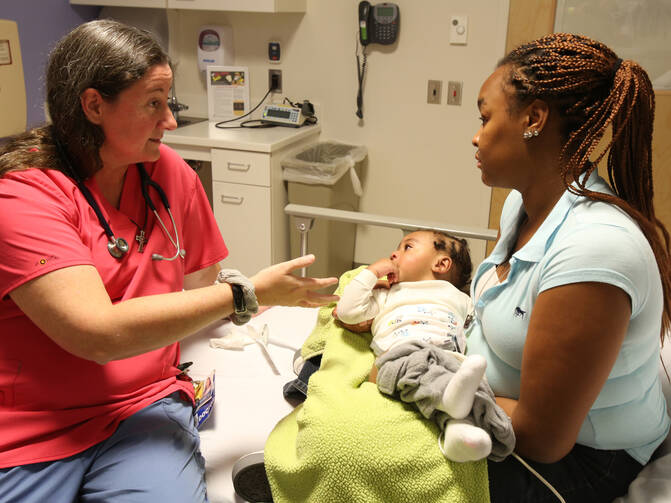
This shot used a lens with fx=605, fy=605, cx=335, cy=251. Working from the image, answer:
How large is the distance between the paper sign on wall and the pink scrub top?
2.03 meters

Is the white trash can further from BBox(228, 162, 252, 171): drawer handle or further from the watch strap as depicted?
the watch strap

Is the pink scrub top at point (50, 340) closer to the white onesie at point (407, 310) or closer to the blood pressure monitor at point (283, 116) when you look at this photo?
the white onesie at point (407, 310)

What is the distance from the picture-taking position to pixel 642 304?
1.00 m

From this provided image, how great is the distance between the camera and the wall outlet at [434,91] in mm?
3037

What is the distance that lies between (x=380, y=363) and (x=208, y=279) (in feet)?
2.09

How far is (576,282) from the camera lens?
3.18ft

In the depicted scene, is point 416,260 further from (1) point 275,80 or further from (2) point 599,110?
(1) point 275,80

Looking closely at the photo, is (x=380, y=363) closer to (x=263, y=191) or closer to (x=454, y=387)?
(x=454, y=387)

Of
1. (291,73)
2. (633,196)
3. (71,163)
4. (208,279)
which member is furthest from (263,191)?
(633,196)

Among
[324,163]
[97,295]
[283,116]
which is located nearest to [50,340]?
[97,295]

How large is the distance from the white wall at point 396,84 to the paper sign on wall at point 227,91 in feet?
0.30

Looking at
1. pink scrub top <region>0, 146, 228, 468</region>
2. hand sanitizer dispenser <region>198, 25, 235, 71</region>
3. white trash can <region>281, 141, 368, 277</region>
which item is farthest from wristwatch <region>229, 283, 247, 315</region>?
hand sanitizer dispenser <region>198, 25, 235, 71</region>

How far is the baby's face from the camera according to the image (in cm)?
153

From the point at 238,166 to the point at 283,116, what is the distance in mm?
480
